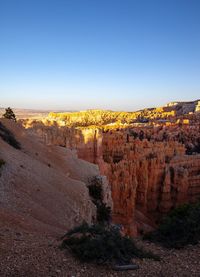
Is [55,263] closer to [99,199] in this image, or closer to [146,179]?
[99,199]

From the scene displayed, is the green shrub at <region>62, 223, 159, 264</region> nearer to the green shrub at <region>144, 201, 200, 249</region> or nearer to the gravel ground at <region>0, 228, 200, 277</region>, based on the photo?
the gravel ground at <region>0, 228, 200, 277</region>

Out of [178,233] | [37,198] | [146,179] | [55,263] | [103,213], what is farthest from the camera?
[146,179]

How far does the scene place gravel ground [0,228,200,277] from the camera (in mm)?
5426

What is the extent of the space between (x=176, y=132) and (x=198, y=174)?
114 ft

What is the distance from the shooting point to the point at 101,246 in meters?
6.00

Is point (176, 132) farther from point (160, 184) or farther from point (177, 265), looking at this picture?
point (177, 265)

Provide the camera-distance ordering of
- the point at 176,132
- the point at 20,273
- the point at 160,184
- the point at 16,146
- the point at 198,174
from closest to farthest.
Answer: the point at 20,273 → the point at 16,146 → the point at 160,184 → the point at 198,174 → the point at 176,132

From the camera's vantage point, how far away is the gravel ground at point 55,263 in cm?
543

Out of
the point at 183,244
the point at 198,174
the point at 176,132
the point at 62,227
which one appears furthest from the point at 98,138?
the point at 176,132

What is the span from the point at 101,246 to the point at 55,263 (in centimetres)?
85

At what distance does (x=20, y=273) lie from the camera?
17.3 feet

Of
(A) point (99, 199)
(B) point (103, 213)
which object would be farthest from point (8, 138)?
(B) point (103, 213)

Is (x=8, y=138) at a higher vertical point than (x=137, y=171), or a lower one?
higher

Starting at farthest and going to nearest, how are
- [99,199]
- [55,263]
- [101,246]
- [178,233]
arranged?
[99,199]
[178,233]
[101,246]
[55,263]
